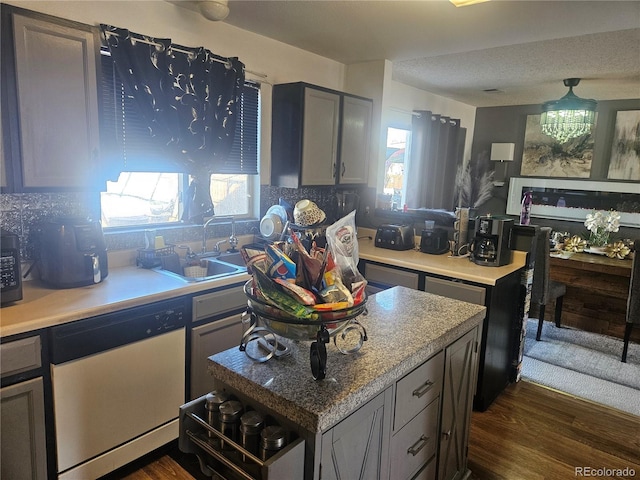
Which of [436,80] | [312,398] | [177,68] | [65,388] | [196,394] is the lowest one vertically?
[196,394]

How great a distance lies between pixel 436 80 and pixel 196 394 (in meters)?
3.86

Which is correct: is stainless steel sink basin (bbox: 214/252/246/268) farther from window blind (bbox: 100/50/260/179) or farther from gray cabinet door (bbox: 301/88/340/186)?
gray cabinet door (bbox: 301/88/340/186)

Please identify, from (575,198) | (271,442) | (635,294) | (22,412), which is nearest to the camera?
(271,442)

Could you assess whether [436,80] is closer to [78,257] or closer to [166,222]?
[166,222]

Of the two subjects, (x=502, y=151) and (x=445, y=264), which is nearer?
(x=445, y=264)

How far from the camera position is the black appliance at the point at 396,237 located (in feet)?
11.2

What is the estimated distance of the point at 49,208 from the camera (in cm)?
214

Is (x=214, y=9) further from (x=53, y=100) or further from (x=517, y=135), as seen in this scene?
(x=517, y=135)

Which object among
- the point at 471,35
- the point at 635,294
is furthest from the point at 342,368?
the point at 635,294

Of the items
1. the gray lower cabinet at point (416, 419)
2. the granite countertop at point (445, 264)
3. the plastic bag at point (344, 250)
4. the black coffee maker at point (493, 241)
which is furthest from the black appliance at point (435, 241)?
the plastic bag at point (344, 250)

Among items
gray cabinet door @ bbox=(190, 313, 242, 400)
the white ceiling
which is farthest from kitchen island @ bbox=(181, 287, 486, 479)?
the white ceiling

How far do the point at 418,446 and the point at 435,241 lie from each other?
1903 mm

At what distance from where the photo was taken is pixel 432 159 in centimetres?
512

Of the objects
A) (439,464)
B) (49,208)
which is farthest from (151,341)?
(439,464)
